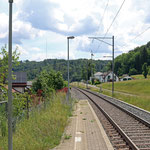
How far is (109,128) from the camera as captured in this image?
11656 millimetres

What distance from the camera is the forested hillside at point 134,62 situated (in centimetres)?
13962

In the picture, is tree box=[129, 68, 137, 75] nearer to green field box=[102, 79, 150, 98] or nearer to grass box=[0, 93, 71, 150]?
green field box=[102, 79, 150, 98]

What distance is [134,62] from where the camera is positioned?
152m

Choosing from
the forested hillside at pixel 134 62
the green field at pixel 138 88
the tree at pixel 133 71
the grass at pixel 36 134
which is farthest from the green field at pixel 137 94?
the tree at pixel 133 71

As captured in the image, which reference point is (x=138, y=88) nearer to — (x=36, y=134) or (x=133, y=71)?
(x=36, y=134)

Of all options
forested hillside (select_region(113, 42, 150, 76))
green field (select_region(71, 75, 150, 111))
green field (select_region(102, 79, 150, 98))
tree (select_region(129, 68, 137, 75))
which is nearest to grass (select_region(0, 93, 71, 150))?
green field (select_region(71, 75, 150, 111))

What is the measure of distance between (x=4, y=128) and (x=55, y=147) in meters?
1.99

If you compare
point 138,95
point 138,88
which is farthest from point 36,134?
point 138,88

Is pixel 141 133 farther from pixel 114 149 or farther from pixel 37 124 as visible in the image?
pixel 37 124

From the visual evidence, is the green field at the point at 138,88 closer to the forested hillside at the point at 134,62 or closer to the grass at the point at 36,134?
the grass at the point at 36,134

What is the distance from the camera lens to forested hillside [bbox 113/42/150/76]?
13962cm

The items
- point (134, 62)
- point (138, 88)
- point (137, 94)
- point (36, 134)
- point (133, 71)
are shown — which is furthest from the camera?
point (134, 62)

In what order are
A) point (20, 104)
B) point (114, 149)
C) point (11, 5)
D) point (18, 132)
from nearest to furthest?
point (11, 5), point (114, 149), point (18, 132), point (20, 104)

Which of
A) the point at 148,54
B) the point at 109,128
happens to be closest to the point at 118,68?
the point at 148,54
